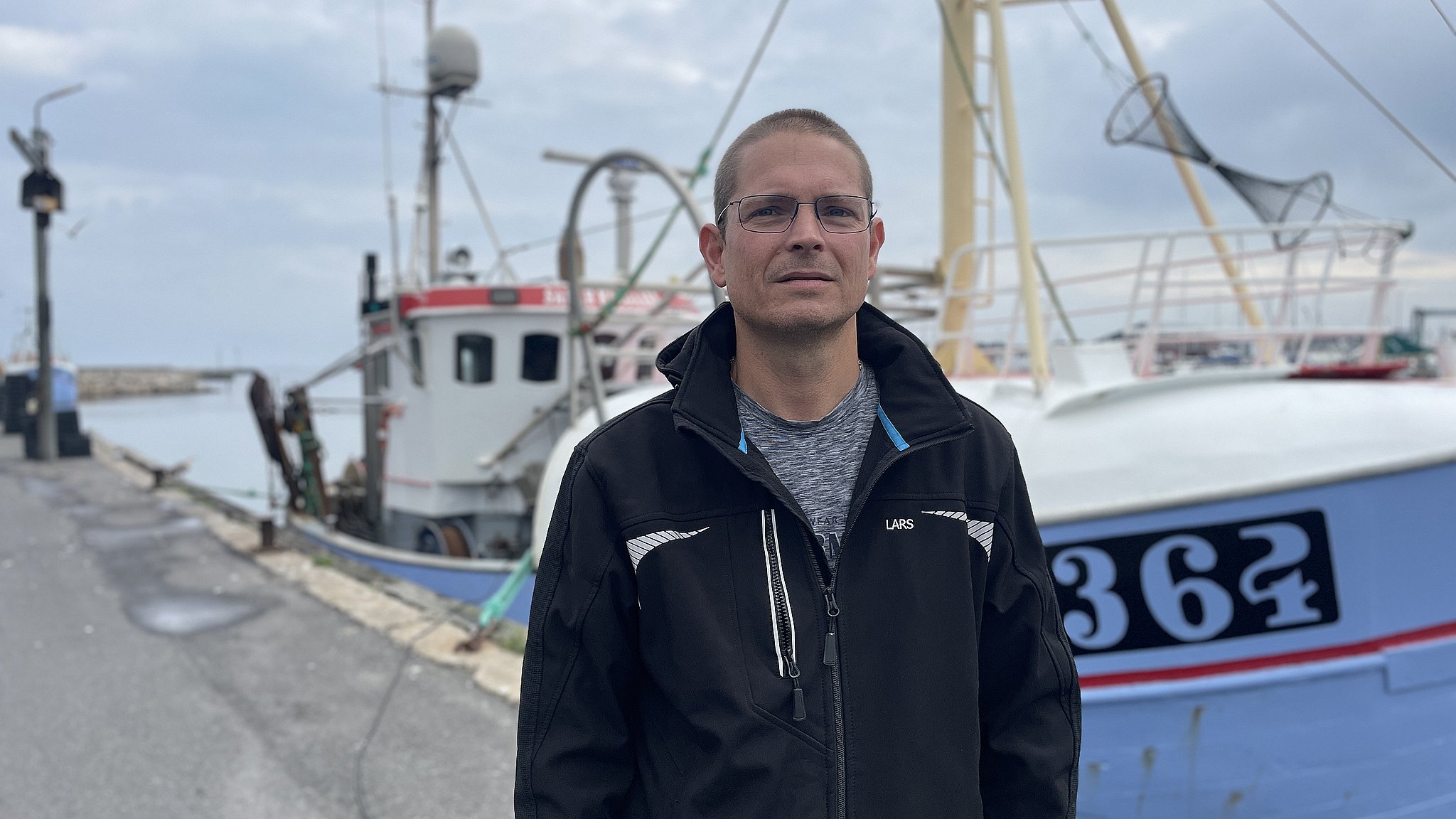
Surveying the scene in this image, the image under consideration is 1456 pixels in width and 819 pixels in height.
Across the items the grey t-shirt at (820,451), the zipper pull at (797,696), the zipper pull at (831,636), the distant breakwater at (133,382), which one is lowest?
the distant breakwater at (133,382)

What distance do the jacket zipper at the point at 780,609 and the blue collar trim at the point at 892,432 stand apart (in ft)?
0.75

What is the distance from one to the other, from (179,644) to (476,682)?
2115mm

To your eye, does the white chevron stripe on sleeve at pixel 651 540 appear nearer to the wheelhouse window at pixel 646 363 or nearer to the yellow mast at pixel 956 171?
the yellow mast at pixel 956 171

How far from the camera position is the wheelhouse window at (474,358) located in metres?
10.5

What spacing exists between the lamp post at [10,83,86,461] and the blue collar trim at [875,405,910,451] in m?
18.6

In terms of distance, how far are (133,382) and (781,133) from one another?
8194 centimetres

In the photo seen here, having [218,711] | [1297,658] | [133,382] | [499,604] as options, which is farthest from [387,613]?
[133,382]

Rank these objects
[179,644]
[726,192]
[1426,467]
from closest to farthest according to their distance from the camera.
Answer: [726,192] < [1426,467] < [179,644]

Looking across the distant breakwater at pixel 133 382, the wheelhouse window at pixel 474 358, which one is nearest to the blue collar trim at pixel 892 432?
the wheelhouse window at pixel 474 358

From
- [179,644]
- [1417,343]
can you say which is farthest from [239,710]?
[1417,343]

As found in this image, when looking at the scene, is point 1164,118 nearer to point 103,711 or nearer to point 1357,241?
point 1357,241

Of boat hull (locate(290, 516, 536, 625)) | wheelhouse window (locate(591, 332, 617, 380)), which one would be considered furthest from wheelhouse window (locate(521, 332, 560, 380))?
boat hull (locate(290, 516, 536, 625))

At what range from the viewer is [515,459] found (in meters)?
10.5

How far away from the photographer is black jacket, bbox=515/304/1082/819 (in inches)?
53.7
